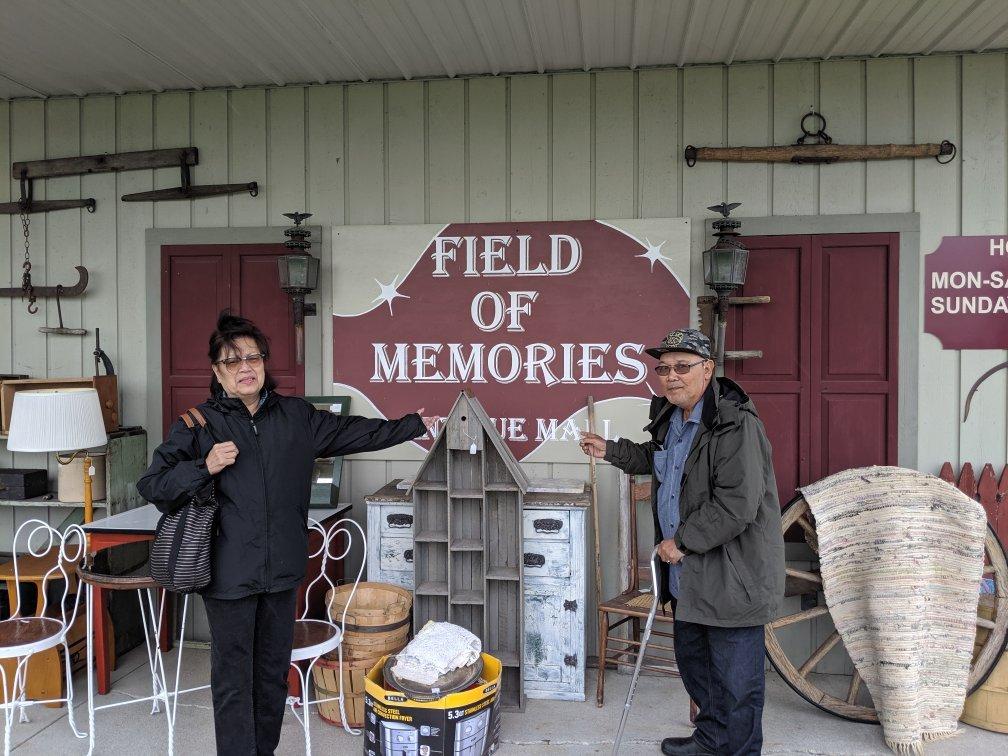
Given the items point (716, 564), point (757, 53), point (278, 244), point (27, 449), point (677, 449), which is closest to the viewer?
point (716, 564)

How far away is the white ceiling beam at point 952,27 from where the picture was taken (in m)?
3.35

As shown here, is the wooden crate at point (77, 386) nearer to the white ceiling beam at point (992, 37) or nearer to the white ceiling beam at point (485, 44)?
the white ceiling beam at point (485, 44)

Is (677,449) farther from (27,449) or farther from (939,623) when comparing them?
(27,449)

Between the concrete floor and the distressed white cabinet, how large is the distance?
0.13 metres

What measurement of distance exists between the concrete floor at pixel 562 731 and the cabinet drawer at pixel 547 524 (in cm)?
80

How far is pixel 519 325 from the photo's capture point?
4.11 m

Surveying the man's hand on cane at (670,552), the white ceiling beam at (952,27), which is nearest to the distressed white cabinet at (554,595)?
the man's hand on cane at (670,552)

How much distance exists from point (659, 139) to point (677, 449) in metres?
1.97

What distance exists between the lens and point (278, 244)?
4.25 meters

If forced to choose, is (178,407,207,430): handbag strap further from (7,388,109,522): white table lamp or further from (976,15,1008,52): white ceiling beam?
(976,15,1008,52): white ceiling beam

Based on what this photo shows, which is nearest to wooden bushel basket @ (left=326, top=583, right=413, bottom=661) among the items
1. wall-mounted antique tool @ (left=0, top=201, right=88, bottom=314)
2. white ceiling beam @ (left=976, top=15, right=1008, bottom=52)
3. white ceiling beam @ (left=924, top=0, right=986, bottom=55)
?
wall-mounted antique tool @ (left=0, top=201, right=88, bottom=314)

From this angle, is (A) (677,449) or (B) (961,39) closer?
(A) (677,449)

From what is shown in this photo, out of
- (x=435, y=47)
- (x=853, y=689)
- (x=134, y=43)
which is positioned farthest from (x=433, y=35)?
A: (x=853, y=689)

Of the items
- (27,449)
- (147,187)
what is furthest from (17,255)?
(27,449)
